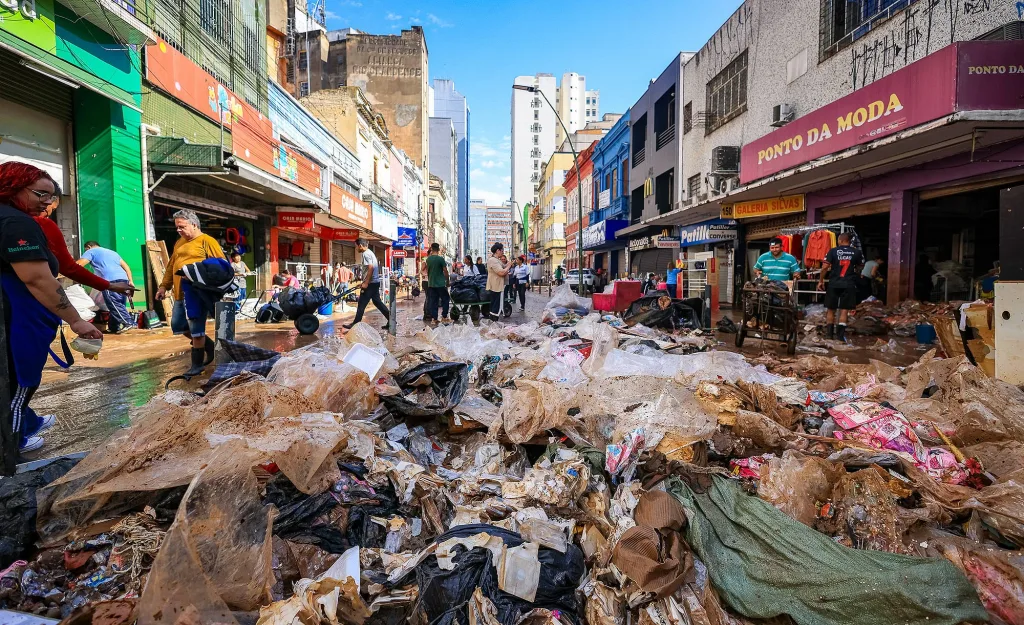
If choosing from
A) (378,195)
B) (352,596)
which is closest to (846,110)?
(352,596)

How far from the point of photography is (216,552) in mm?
1601

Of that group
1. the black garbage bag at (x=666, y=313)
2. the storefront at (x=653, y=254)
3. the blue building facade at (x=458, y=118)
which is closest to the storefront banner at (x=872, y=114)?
the black garbage bag at (x=666, y=313)

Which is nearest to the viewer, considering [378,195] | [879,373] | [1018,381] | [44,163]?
[1018,381]

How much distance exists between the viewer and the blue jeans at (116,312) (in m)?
8.45

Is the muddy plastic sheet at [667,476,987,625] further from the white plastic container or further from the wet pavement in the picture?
the wet pavement

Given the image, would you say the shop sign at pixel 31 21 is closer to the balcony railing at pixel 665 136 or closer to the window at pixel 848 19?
the window at pixel 848 19

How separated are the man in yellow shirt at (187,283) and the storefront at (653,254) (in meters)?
16.8

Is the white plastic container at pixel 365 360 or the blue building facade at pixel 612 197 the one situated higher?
the blue building facade at pixel 612 197

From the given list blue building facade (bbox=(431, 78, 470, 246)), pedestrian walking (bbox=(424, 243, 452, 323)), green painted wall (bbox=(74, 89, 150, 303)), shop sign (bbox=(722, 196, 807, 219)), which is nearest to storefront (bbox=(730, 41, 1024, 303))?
shop sign (bbox=(722, 196, 807, 219))

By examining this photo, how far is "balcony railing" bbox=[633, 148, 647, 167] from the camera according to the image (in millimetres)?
23938

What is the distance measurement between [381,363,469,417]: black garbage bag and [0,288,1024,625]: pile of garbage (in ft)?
0.08

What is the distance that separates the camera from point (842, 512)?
6.75ft

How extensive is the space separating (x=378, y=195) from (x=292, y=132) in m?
12.4

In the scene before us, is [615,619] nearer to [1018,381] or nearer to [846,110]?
[1018,381]
